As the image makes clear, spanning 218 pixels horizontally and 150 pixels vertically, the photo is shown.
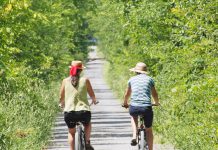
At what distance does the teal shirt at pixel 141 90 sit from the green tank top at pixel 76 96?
1291 millimetres

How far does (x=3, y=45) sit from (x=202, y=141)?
4.50 meters

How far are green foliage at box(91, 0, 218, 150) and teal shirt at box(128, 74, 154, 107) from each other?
593 mm

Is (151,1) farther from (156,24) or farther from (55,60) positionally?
(55,60)

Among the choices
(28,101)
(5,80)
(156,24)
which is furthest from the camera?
(156,24)

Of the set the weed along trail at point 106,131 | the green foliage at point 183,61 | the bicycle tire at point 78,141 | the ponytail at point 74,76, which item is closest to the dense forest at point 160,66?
the green foliage at point 183,61

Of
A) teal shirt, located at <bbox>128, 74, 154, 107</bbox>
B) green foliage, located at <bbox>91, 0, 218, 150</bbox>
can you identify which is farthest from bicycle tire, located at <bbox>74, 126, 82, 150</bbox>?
green foliage, located at <bbox>91, 0, 218, 150</bbox>

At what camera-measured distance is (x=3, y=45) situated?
56.3 ft

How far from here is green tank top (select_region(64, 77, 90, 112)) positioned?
15.3 m

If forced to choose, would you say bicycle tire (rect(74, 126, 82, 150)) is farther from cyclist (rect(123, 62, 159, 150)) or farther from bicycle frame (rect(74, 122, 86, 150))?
cyclist (rect(123, 62, 159, 150))

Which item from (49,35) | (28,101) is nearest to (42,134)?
(28,101)

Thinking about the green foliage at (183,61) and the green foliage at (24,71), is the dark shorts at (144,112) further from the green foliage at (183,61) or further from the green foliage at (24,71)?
the green foliage at (24,71)

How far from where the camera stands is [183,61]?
807 inches

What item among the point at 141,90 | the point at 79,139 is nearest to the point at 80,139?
the point at 79,139

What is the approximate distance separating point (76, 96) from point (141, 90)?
1543mm
